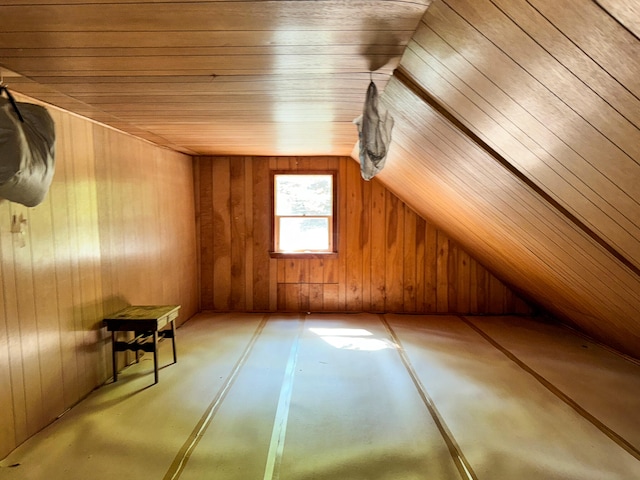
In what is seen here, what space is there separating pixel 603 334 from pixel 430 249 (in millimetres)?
1938

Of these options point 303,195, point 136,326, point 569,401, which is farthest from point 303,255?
point 569,401

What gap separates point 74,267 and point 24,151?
111 cm

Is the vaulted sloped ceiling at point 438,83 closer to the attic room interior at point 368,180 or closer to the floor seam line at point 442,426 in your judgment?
the attic room interior at point 368,180

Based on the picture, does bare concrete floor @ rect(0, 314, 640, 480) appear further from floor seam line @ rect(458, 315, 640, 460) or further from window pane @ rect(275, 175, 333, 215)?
window pane @ rect(275, 175, 333, 215)

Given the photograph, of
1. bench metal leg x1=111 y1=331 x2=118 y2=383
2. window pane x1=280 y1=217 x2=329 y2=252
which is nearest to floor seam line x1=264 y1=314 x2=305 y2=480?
bench metal leg x1=111 y1=331 x2=118 y2=383

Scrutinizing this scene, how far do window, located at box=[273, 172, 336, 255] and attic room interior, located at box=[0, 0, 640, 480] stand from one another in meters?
0.57

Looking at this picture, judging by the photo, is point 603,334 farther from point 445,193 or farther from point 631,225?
point 631,225

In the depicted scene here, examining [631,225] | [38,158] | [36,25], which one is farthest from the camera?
[38,158]

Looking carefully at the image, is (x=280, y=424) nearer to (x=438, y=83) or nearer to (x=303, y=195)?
(x=438, y=83)

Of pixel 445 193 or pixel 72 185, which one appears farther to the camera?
pixel 445 193

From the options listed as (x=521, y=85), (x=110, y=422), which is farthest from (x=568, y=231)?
(x=110, y=422)

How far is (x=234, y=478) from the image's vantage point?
5.84 ft

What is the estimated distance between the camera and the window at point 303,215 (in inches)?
191

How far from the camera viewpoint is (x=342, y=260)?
4.87m
